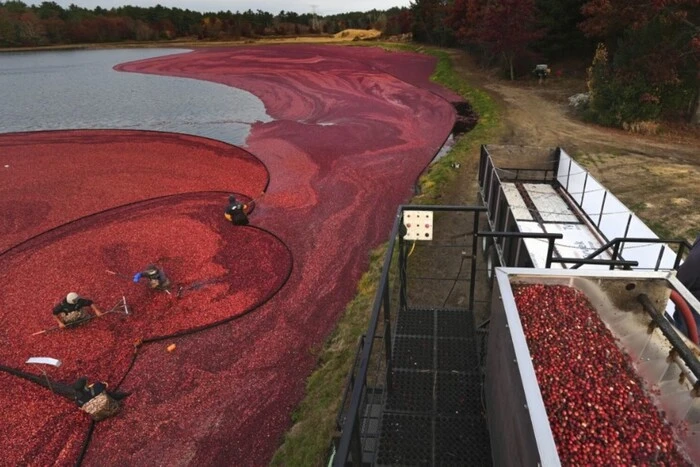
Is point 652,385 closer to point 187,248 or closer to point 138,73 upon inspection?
point 187,248

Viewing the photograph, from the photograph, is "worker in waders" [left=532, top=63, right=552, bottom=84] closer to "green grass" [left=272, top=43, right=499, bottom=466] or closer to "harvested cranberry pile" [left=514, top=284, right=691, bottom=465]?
"green grass" [left=272, top=43, right=499, bottom=466]

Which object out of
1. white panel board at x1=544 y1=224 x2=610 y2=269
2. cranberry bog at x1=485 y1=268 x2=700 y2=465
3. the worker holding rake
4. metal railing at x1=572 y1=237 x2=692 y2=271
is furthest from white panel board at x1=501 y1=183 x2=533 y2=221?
the worker holding rake

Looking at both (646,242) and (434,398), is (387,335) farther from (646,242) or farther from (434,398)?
(646,242)

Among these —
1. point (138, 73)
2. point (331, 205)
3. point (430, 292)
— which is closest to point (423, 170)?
point (331, 205)

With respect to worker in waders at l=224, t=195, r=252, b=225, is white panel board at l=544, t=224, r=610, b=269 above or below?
above

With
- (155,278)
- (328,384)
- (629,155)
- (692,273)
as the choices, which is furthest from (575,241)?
(155,278)

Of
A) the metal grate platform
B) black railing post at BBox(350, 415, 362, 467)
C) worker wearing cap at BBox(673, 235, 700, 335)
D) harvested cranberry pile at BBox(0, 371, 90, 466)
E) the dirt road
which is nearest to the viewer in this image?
black railing post at BBox(350, 415, 362, 467)

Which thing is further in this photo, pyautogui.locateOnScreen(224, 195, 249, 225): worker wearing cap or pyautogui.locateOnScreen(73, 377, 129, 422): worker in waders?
pyautogui.locateOnScreen(224, 195, 249, 225): worker wearing cap
